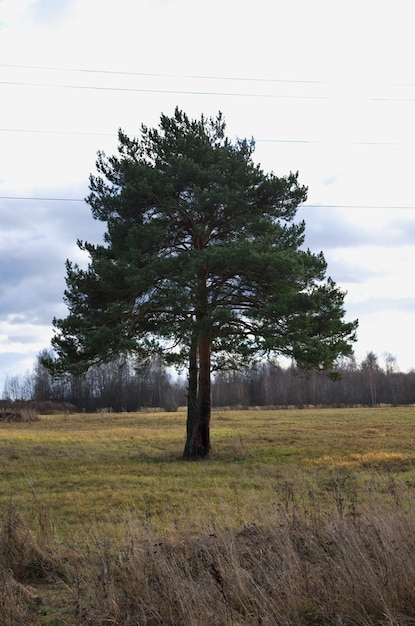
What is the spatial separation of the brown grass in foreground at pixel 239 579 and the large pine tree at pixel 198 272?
38.6 ft

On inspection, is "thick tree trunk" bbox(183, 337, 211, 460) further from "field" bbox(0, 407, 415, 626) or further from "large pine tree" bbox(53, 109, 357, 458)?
"field" bbox(0, 407, 415, 626)

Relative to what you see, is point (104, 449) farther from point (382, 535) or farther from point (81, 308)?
point (382, 535)

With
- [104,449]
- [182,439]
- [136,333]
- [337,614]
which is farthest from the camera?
[182,439]

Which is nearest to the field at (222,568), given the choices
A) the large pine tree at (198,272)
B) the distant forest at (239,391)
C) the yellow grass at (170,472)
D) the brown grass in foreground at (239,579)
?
the brown grass in foreground at (239,579)

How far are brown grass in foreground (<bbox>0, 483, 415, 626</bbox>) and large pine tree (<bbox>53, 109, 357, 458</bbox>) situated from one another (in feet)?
38.6

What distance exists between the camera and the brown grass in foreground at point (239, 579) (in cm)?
468

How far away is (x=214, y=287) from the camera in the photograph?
795 inches

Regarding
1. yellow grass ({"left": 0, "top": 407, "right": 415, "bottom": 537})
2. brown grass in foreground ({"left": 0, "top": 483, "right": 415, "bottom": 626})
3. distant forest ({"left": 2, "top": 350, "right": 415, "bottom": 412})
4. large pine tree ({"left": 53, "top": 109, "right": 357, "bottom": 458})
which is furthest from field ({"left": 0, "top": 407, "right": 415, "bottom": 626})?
distant forest ({"left": 2, "top": 350, "right": 415, "bottom": 412})

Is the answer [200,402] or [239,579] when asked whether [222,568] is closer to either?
[239,579]

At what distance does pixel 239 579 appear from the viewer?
5078 millimetres

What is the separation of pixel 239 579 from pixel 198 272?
1489 centimetres

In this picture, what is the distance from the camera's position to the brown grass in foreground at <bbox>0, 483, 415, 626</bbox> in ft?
15.4

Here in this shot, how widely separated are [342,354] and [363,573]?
580 inches

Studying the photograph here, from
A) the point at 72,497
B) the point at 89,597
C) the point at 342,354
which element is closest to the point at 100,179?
the point at 342,354
